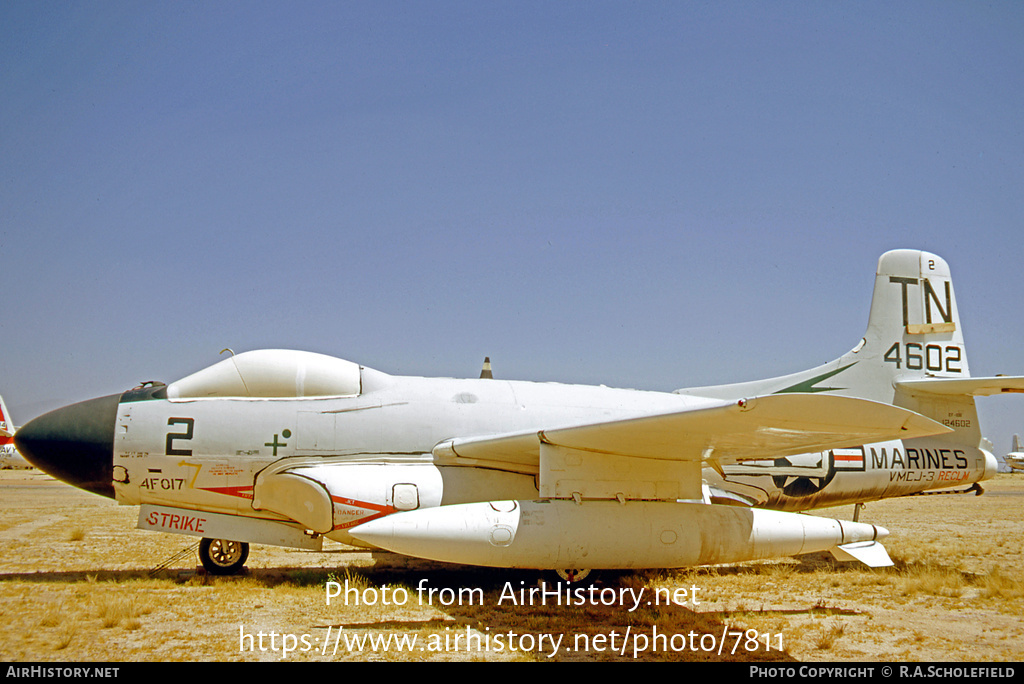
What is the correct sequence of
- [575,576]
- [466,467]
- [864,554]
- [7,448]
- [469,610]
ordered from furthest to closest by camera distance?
[7,448]
[466,467]
[864,554]
[575,576]
[469,610]

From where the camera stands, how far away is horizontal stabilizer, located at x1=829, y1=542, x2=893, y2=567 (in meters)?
8.88

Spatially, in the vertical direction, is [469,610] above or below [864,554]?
below

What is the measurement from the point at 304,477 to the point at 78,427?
307cm

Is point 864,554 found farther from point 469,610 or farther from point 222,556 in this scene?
point 222,556

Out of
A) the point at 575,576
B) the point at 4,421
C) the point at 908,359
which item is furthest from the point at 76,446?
the point at 4,421

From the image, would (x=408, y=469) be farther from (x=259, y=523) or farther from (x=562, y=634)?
(x=562, y=634)

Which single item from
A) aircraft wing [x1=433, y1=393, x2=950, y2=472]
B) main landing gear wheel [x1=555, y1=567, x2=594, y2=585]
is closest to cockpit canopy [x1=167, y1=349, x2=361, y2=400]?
aircraft wing [x1=433, y1=393, x2=950, y2=472]

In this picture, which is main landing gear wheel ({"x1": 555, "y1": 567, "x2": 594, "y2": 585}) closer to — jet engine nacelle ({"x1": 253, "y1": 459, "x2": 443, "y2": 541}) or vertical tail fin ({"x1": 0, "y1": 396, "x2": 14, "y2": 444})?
jet engine nacelle ({"x1": 253, "y1": 459, "x2": 443, "y2": 541})

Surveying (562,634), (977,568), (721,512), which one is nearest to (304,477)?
(562,634)

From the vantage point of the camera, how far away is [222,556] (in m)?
9.88

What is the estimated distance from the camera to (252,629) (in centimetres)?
698

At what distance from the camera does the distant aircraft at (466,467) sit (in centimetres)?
749

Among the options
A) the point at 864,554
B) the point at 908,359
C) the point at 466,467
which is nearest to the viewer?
the point at 864,554

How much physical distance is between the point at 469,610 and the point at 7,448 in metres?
55.7
